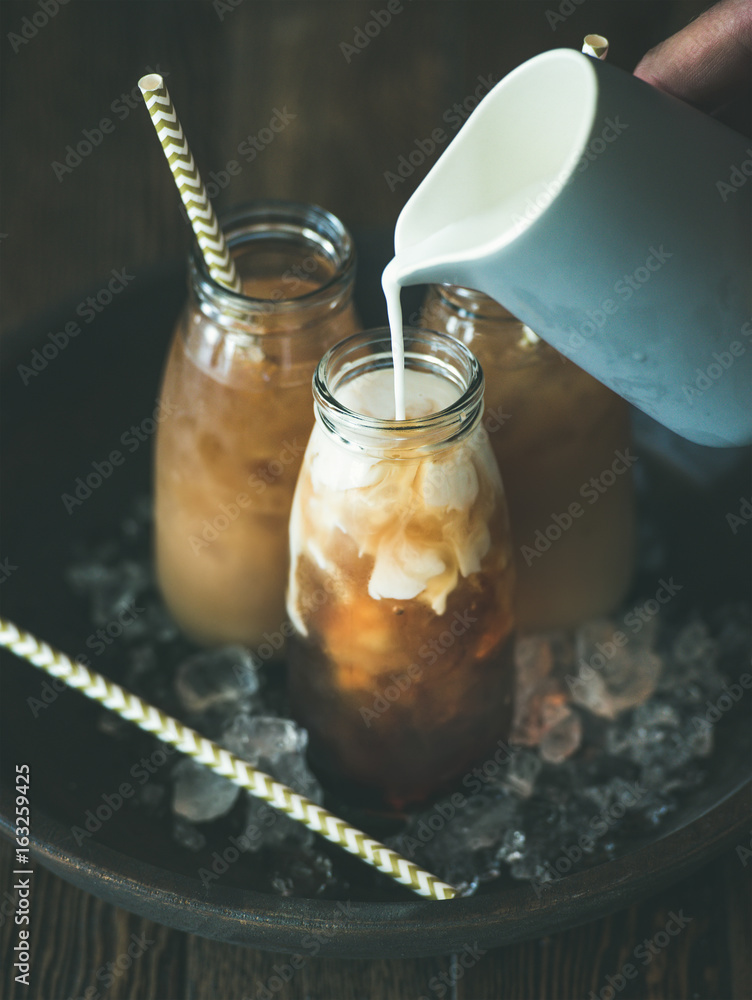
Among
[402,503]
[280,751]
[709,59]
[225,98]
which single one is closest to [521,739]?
[280,751]

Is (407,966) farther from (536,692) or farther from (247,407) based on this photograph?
(247,407)

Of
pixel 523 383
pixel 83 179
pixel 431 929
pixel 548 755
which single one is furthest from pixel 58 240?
pixel 431 929

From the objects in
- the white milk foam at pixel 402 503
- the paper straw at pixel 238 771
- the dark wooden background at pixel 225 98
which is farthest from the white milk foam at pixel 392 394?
the dark wooden background at pixel 225 98

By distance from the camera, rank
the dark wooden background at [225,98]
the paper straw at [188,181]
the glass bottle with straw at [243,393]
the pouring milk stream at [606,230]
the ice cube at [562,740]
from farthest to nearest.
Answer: the dark wooden background at [225,98] → the ice cube at [562,740] → the glass bottle with straw at [243,393] → the paper straw at [188,181] → the pouring milk stream at [606,230]

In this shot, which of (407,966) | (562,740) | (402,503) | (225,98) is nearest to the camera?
(402,503)

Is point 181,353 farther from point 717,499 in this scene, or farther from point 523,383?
point 717,499

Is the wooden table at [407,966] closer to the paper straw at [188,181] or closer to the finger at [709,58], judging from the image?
the paper straw at [188,181]

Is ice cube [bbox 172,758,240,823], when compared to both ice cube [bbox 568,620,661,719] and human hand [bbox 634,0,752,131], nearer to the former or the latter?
ice cube [bbox 568,620,661,719]
